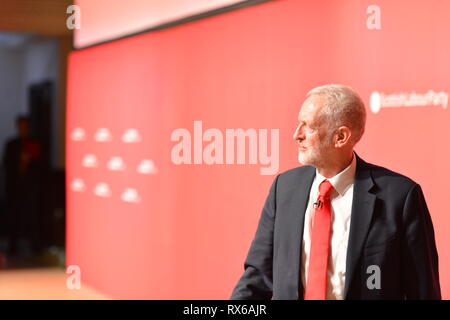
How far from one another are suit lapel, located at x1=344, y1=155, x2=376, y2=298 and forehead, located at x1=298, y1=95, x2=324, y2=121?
9.5 inches

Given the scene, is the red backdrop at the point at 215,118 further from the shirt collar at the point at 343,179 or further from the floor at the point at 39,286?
the shirt collar at the point at 343,179

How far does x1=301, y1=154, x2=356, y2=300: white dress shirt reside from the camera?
2600 millimetres

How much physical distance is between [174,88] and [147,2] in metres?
0.67

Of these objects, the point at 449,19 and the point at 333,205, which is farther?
the point at 449,19

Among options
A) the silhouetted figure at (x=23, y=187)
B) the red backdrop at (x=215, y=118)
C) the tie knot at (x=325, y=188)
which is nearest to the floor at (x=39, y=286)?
the red backdrop at (x=215, y=118)

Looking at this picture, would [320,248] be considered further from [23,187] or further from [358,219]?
[23,187]

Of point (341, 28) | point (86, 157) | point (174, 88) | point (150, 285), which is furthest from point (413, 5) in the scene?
point (86, 157)

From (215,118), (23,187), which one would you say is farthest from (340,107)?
(23,187)

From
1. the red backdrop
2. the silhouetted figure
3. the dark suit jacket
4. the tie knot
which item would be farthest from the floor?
the tie knot

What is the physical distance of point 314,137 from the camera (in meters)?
2.65

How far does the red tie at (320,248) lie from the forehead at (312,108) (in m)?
0.22

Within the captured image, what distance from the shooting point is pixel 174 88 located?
5.05 m

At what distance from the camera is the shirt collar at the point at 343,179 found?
265 centimetres

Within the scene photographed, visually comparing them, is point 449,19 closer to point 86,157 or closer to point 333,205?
point 333,205
